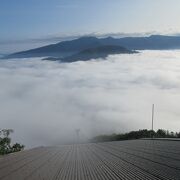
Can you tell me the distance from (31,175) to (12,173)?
2.04 m

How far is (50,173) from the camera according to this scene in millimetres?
29172

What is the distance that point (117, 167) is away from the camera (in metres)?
30.0

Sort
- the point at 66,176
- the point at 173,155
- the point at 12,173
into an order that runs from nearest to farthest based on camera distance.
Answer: the point at 66,176
the point at 12,173
the point at 173,155

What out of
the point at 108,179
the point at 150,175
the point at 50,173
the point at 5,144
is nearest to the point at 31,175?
the point at 50,173

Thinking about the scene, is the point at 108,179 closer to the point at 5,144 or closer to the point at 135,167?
the point at 135,167

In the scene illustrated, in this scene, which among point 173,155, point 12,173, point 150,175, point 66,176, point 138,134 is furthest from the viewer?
point 138,134

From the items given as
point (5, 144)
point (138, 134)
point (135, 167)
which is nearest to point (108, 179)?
point (135, 167)

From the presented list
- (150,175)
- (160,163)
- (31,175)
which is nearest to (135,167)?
(160,163)

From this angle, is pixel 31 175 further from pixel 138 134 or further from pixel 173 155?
pixel 138 134

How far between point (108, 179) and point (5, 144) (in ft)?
267

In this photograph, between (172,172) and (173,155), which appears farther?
(173,155)

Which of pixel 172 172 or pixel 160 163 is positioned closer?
pixel 172 172

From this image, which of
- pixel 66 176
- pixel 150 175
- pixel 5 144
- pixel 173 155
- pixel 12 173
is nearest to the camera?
pixel 150 175

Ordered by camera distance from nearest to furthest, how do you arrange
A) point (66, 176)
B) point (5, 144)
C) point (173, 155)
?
1. point (66, 176)
2. point (173, 155)
3. point (5, 144)
